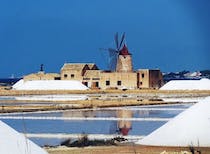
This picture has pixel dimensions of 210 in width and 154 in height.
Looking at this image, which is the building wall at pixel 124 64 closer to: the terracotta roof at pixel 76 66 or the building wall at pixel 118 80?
the building wall at pixel 118 80

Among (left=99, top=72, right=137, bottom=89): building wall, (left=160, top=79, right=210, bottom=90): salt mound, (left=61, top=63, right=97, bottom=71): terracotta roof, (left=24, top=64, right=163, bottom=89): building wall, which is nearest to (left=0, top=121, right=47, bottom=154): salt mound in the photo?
(left=160, top=79, right=210, bottom=90): salt mound

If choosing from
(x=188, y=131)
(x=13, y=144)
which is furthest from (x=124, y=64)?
(x=13, y=144)

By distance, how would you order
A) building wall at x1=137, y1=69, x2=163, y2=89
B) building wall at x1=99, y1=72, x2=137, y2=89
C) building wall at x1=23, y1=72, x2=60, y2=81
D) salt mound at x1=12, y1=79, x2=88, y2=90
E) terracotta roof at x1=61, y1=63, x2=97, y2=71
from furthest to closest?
building wall at x1=23, y1=72, x2=60, y2=81, terracotta roof at x1=61, y1=63, x2=97, y2=71, building wall at x1=137, y1=69, x2=163, y2=89, building wall at x1=99, y1=72, x2=137, y2=89, salt mound at x1=12, y1=79, x2=88, y2=90

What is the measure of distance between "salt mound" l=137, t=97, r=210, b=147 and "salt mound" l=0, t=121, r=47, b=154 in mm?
4917

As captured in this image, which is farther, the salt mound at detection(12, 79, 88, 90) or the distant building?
the distant building

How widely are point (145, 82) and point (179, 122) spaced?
111 feet

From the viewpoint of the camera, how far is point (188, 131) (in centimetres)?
1053

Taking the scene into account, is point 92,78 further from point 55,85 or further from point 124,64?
point 55,85

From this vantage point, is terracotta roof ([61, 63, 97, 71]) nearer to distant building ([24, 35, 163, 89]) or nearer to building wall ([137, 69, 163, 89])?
distant building ([24, 35, 163, 89])

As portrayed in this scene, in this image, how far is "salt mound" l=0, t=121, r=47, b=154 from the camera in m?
5.35

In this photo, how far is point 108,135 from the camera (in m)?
12.6

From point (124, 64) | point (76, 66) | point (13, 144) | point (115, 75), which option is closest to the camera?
point (13, 144)

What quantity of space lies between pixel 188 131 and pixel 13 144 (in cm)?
553

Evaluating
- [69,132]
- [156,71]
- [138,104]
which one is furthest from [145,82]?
[69,132]
